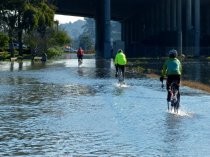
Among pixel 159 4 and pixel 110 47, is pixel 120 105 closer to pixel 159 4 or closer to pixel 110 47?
pixel 110 47

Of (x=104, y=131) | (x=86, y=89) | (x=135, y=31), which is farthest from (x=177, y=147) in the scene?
(x=135, y=31)

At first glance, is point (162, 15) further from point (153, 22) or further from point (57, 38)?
point (57, 38)

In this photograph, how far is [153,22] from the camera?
122188 millimetres

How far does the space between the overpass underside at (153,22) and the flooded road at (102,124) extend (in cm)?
7203

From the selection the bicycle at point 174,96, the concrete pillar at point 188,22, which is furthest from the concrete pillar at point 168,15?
the bicycle at point 174,96

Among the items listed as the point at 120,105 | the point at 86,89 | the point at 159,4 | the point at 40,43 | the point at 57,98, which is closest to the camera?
the point at 120,105

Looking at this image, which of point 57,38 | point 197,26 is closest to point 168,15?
point 197,26

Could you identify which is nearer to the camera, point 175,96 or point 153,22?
point 175,96

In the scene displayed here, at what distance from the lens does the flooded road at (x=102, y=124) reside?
12305 mm

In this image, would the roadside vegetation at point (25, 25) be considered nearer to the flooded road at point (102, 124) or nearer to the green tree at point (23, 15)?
the green tree at point (23, 15)

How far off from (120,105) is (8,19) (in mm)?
65808

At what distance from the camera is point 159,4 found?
4606 inches

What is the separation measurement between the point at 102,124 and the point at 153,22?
107095 millimetres

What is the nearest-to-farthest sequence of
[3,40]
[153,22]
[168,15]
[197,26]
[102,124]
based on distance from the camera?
[102,124] < [3,40] < [197,26] < [168,15] < [153,22]
